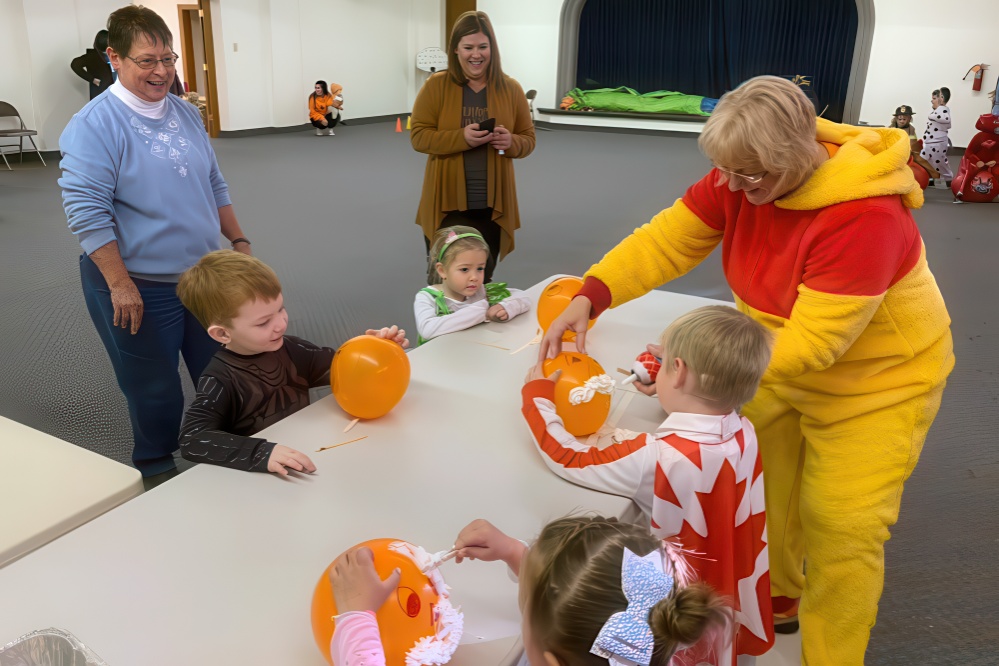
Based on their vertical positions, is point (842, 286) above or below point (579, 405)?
above

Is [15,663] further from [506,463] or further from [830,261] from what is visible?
[830,261]

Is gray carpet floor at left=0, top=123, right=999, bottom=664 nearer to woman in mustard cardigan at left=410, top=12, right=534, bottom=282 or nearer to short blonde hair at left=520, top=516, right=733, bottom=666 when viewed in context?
woman in mustard cardigan at left=410, top=12, right=534, bottom=282

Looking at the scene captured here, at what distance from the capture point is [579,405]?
1.69 metres

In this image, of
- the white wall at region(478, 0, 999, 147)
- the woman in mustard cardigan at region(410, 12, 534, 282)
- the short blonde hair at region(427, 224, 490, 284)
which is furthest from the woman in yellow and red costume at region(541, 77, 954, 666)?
the white wall at region(478, 0, 999, 147)

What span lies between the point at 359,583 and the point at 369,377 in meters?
0.70

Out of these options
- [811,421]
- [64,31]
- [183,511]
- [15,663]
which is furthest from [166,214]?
[64,31]

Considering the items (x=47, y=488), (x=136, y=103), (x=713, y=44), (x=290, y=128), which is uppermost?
(x=713, y=44)

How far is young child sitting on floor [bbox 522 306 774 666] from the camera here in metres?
1.40

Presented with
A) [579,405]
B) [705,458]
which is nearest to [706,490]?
[705,458]

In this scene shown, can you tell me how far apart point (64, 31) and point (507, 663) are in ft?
35.4

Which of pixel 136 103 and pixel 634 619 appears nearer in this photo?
pixel 634 619

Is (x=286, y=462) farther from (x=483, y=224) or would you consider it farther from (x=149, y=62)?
(x=483, y=224)

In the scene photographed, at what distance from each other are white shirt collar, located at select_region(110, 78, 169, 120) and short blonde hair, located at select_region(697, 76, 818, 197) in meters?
1.62

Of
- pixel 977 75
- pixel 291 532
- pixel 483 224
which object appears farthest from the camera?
pixel 977 75
